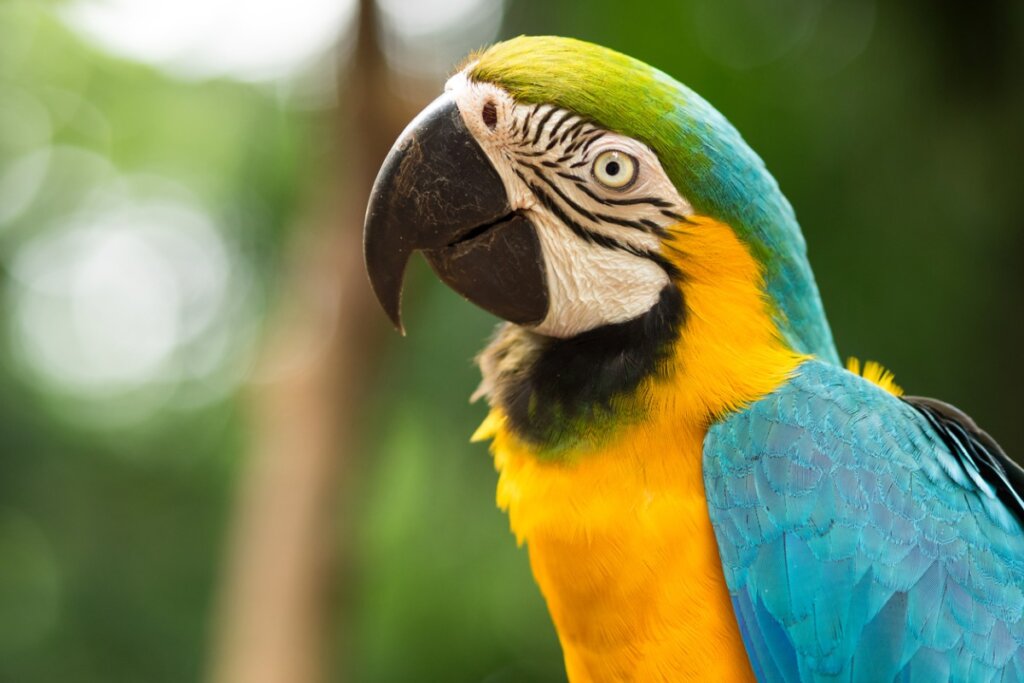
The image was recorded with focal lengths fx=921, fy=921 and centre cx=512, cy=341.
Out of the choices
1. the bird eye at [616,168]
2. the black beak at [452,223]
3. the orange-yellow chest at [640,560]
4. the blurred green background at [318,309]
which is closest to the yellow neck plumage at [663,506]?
the orange-yellow chest at [640,560]

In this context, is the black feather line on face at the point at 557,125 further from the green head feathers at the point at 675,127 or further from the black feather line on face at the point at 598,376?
the black feather line on face at the point at 598,376

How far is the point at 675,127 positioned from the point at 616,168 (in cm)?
14

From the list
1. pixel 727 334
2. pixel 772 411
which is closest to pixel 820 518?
pixel 772 411

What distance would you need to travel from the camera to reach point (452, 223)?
1.74 metres

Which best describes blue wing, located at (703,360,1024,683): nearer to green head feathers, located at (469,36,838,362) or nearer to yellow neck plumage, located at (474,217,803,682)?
yellow neck plumage, located at (474,217,803,682)

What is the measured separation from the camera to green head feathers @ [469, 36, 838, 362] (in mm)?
1697

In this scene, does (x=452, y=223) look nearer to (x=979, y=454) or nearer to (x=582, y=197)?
(x=582, y=197)

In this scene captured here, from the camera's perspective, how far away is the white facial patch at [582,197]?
171cm

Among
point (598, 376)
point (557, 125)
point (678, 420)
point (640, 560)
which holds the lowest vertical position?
point (640, 560)

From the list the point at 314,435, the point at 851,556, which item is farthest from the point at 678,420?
the point at 314,435

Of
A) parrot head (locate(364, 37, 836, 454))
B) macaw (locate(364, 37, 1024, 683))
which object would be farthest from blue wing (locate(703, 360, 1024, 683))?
parrot head (locate(364, 37, 836, 454))

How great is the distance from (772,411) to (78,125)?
11.8 metres

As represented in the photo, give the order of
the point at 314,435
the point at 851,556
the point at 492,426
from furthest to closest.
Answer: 1. the point at 314,435
2. the point at 492,426
3. the point at 851,556

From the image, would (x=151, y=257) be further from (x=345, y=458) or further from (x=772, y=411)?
(x=772, y=411)
